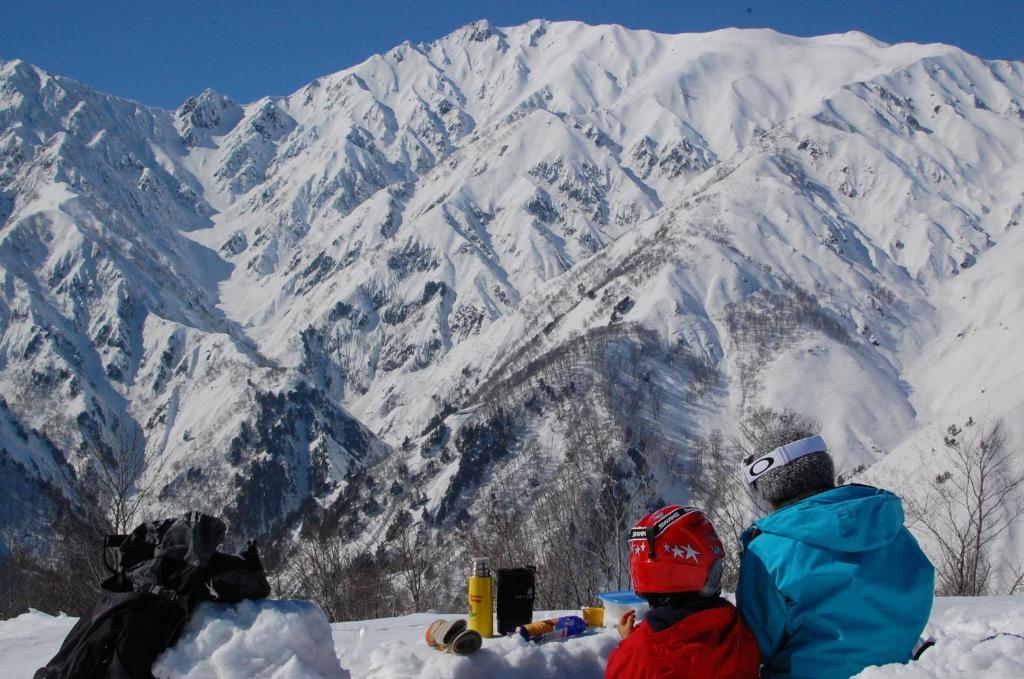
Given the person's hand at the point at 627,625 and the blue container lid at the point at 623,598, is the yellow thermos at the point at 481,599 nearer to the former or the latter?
the blue container lid at the point at 623,598

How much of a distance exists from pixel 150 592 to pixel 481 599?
2.32 metres

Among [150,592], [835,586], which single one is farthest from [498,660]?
[835,586]

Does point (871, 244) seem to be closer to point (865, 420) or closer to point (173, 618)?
point (865, 420)

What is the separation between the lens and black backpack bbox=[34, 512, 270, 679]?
12.9 feet

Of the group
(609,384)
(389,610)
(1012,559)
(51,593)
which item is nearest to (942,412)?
(609,384)

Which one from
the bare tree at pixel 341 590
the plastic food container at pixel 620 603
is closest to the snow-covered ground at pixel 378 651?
the plastic food container at pixel 620 603

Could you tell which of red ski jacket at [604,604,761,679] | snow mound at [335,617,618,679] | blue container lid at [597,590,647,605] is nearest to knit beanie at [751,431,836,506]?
red ski jacket at [604,604,761,679]

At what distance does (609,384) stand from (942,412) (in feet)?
154

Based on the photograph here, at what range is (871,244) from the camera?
584 feet

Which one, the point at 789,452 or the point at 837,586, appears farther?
the point at 789,452

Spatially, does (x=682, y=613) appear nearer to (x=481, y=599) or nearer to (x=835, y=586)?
(x=835, y=586)

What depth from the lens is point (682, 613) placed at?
3592mm

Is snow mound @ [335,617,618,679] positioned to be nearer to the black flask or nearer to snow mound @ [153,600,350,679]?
the black flask

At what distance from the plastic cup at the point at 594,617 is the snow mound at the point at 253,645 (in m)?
2.58
